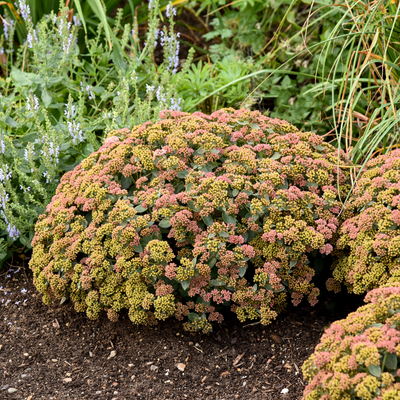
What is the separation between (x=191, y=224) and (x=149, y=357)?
0.76 meters

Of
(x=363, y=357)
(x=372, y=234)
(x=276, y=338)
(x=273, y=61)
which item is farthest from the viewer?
(x=273, y=61)

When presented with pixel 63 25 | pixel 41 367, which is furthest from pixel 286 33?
pixel 41 367

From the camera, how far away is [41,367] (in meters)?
2.70

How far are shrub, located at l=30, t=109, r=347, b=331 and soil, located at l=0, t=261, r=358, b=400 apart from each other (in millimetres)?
166

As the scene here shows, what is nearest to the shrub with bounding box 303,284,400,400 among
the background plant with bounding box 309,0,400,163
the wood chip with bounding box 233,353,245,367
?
the wood chip with bounding box 233,353,245,367

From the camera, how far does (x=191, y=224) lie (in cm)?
256

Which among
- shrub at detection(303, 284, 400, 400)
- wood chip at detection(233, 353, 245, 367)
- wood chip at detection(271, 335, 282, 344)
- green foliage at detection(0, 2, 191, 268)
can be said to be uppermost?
green foliage at detection(0, 2, 191, 268)

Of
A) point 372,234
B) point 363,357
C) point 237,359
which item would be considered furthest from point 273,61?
point 363,357

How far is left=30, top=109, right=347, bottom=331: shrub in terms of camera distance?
8.36ft

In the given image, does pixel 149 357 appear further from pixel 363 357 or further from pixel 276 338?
pixel 363 357

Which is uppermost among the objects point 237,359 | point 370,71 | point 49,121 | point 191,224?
point 370,71

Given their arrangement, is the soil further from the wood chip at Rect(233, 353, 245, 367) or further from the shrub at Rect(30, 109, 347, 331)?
the shrub at Rect(30, 109, 347, 331)

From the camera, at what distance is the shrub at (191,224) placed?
2549 mm

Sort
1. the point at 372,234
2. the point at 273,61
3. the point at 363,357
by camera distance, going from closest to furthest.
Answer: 1. the point at 363,357
2. the point at 372,234
3. the point at 273,61
